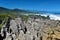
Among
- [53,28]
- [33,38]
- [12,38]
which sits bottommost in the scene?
[12,38]

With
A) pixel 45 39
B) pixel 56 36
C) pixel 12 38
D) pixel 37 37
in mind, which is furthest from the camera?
pixel 12 38

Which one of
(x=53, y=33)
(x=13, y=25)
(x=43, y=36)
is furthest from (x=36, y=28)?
(x=13, y=25)

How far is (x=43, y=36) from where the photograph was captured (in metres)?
7.78

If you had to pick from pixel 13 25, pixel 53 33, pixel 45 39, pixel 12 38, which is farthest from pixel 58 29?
pixel 13 25

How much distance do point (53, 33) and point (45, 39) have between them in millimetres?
568

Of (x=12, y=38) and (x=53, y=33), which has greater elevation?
(x=53, y=33)

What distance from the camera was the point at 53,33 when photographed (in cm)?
713

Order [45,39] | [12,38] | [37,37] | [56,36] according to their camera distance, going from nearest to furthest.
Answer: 1. [56,36]
2. [45,39]
3. [37,37]
4. [12,38]

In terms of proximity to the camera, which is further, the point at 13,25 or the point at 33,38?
the point at 13,25

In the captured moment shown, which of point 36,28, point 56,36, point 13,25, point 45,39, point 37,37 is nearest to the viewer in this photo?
point 56,36

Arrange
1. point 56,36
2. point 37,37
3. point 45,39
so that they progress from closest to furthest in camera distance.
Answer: point 56,36, point 45,39, point 37,37

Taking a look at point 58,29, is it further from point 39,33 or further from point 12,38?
point 12,38

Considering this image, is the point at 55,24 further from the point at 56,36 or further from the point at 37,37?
the point at 37,37

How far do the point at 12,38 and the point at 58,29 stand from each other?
604 cm
